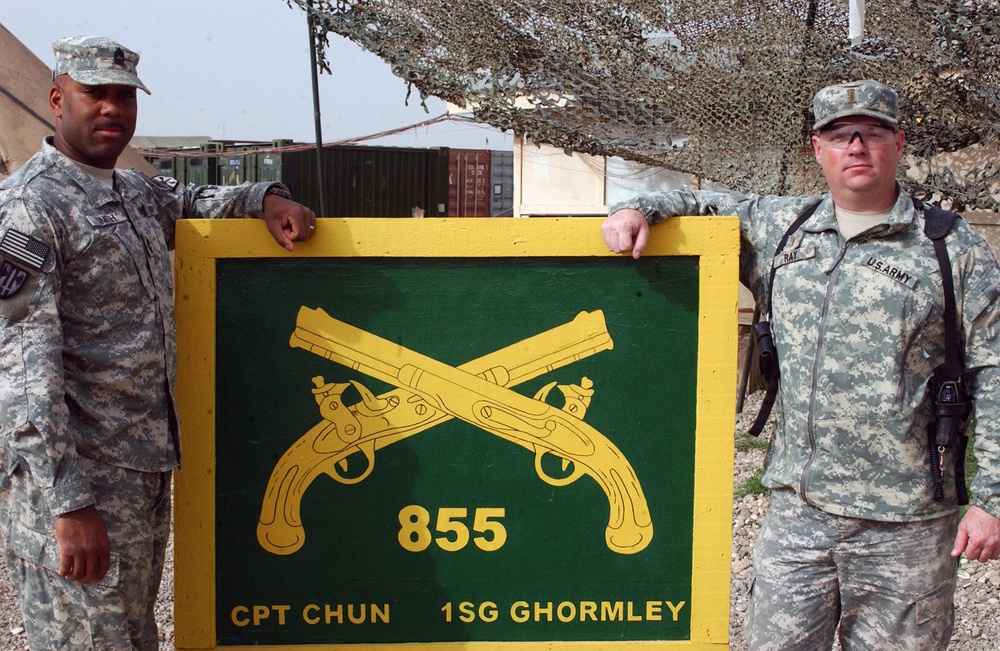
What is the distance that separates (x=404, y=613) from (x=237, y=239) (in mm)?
1084

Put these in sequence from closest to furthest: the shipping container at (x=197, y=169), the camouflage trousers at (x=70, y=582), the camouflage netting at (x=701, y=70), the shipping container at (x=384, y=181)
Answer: the camouflage trousers at (x=70, y=582) < the camouflage netting at (x=701, y=70) < the shipping container at (x=384, y=181) < the shipping container at (x=197, y=169)

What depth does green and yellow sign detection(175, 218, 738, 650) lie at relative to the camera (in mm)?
2650

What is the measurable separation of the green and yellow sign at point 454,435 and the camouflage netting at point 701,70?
183 inches

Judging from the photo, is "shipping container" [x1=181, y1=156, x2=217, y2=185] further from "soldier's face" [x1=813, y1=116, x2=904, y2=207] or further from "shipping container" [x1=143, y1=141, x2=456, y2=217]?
"soldier's face" [x1=813, y1=116, x2=904, y2=207]

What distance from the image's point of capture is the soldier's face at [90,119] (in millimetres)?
2576

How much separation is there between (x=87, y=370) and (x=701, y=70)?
5.56 m

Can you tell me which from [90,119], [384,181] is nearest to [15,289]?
[90,119]

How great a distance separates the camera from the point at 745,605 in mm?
4594

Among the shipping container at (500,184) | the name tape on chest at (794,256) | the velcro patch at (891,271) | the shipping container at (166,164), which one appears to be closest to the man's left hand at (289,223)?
the name tape on chest at (794,256)

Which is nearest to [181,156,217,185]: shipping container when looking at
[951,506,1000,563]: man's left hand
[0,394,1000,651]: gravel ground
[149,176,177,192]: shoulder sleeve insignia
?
[0,394,1000,651]: gravel ground

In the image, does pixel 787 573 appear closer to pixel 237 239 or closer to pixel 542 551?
pixel 542 551

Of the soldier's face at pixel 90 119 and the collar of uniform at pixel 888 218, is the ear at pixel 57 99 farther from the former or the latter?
the collar of uniform at pixel 888 218

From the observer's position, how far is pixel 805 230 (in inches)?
112

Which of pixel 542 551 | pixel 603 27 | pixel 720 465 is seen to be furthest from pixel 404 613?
pixel 603 27
